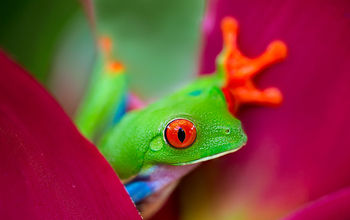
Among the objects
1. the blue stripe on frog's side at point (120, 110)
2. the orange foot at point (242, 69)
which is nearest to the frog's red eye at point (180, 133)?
the orange foot at point (242, 69)

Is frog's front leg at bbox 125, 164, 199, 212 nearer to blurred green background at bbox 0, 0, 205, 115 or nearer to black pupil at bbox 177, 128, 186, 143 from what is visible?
black pupil at bbox 177, 128, 186, 143

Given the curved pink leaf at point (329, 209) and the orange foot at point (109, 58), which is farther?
the orange foot at point (109, 58)

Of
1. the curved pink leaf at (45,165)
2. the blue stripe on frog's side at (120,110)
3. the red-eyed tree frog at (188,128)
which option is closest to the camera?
the curved pink leaf at (45,165)

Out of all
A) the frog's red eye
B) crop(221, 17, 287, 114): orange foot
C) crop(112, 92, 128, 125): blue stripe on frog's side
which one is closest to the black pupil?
the frog's red eye

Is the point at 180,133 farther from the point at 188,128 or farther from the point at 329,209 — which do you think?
the point at 329,209

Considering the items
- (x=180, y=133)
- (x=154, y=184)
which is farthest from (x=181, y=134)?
(x=154, y=184)

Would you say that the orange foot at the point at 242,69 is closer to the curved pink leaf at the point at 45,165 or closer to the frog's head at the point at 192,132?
the frog's head at the point at 192,132

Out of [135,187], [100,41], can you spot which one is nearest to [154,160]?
[135,187]
